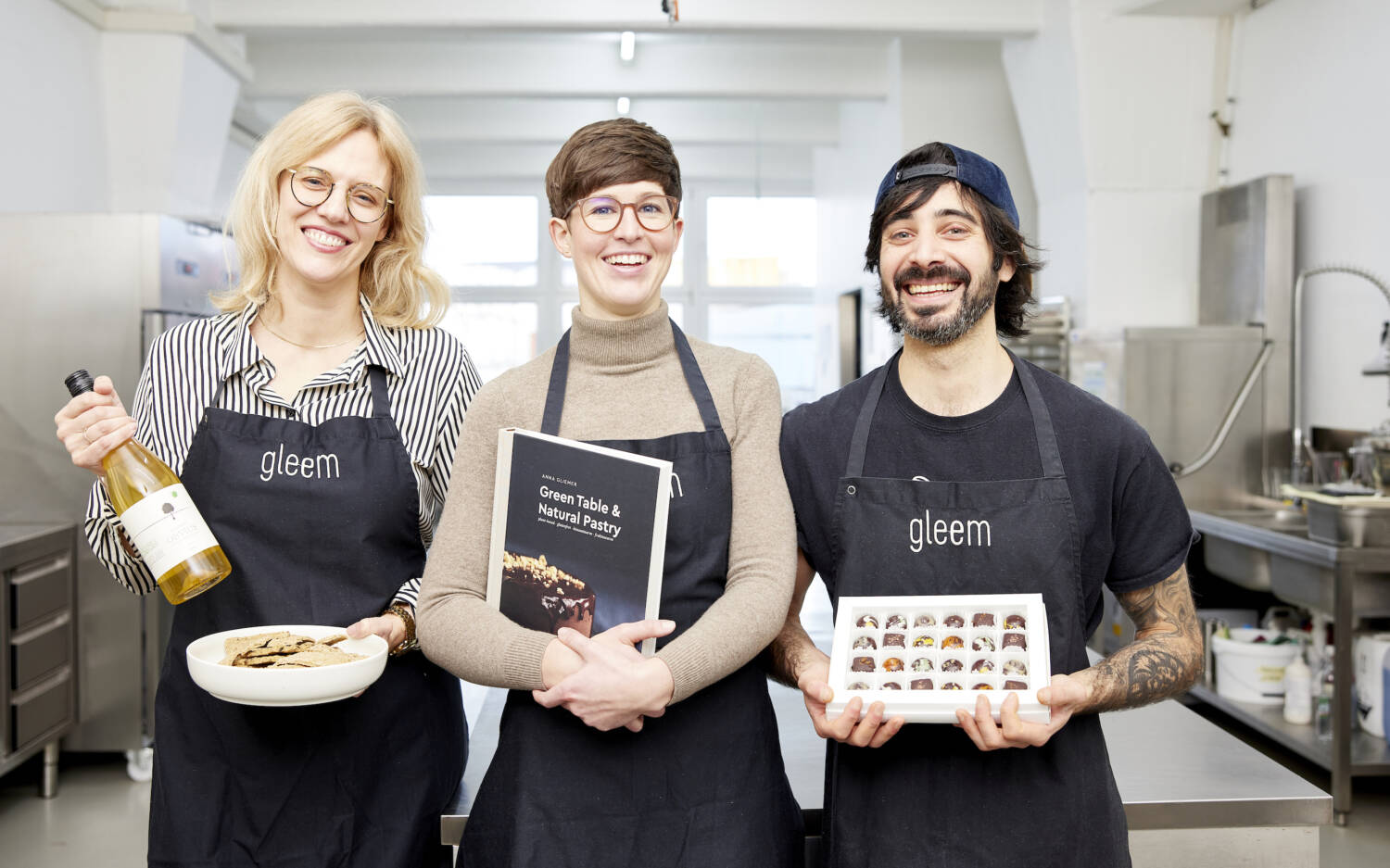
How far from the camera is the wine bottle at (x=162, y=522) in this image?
1.50 meters

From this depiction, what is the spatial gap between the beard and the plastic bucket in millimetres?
3120

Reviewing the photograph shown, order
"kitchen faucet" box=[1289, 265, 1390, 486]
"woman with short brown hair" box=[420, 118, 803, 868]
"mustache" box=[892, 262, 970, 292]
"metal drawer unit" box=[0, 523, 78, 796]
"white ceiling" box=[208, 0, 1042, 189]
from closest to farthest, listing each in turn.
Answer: "woman with short brown hair" box=[420, 118, 803, 868] < "mustache" box=[892, 262, 970, 292] < "metal drawer unit" box=[0, 523, 78, 796] < "kitchen faucet" box=[1289, 265, 1390, 486] < "white ceiling" box=[208, 0, 1042, 189]

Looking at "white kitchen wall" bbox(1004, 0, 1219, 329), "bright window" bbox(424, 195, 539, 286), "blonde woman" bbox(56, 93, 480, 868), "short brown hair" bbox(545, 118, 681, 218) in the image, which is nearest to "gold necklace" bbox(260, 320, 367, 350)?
"blonde woman" bbox(56, 93, 480, 868)

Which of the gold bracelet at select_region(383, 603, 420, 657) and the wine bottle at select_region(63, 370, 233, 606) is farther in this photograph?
the gold bracelet at select_region(383, 603, 420, 657)

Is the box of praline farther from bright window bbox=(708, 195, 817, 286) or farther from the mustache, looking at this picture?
bright window bbox=(708, 195, 817, 286)

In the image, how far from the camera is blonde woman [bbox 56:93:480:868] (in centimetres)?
160

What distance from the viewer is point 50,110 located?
499 centimetres

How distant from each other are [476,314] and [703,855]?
1140 cm

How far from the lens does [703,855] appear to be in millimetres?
1437

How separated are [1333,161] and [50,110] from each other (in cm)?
557

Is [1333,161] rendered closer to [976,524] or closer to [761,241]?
[976,524]

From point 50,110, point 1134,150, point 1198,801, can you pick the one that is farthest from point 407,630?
point 1134,150

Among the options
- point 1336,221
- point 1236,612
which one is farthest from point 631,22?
point 1236,612

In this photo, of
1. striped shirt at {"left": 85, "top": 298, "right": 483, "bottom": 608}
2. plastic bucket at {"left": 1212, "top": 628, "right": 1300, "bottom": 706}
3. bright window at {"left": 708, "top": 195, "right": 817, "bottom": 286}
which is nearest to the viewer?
striped shirt at {"left": 85, "top": 298, "right": 483, "bottom": 608}
